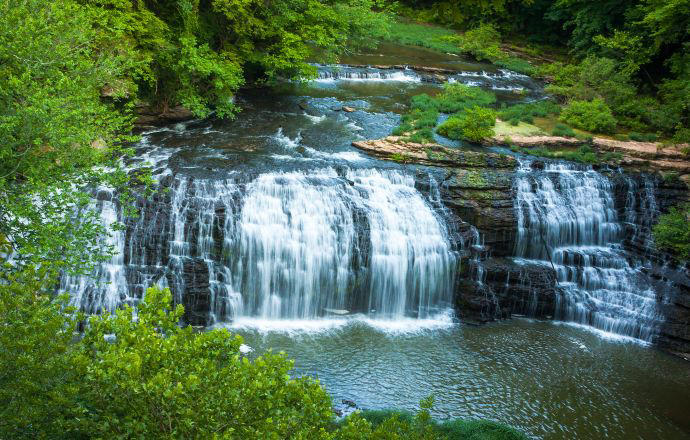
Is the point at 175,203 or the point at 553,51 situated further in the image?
the point at 553,51

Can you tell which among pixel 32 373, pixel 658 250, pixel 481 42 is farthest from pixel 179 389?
pixel 481 42

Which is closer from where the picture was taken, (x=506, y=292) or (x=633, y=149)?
(x=506, y=292)

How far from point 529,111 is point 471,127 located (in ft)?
16.3

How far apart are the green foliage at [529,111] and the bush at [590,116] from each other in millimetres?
Answer: 820

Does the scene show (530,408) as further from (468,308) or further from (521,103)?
(521,103)

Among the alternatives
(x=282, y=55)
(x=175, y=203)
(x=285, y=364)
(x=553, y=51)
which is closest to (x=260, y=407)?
(x=285, y=364)

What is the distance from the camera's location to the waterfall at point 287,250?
56.5 ft

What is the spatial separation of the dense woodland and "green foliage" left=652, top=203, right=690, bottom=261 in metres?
0.06

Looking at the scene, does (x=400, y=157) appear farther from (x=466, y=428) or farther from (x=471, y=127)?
(x=466, y=428)

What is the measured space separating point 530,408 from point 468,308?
15.4ft

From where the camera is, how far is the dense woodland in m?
6.67

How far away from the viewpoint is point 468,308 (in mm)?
18641

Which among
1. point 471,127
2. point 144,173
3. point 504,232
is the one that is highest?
point 471,127

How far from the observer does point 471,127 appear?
78.4 ft
